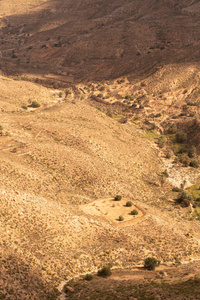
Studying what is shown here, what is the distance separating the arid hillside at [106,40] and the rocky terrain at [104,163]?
0.53 metres

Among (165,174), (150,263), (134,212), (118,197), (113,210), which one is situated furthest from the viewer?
(165,174)

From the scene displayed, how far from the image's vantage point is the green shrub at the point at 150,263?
24.8 metres

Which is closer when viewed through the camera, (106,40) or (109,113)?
(109,113)

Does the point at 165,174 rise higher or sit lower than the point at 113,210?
lower

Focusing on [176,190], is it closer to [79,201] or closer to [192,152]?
[192,152]

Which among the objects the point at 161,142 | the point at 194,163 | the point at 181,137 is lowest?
the point at 194,163

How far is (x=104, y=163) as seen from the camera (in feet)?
137

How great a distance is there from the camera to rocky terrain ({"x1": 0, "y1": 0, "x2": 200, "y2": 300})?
22828mm

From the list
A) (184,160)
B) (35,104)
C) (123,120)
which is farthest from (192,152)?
(35,104)

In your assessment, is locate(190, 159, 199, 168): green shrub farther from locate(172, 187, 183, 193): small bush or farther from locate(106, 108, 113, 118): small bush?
locate(106, 108, 113, 118): small bush

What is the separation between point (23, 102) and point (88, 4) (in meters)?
97.3

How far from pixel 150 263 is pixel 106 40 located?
276 feet

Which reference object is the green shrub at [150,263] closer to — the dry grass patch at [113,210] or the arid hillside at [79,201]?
the arid hillside at [79,201]

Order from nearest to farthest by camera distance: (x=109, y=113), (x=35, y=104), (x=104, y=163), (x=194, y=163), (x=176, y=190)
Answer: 1. (x=176, y=190)
2. (x=104, y=163)
3. (x=194, y=163)
4. (x=35, y=104)
5. (x=109, y=113)
